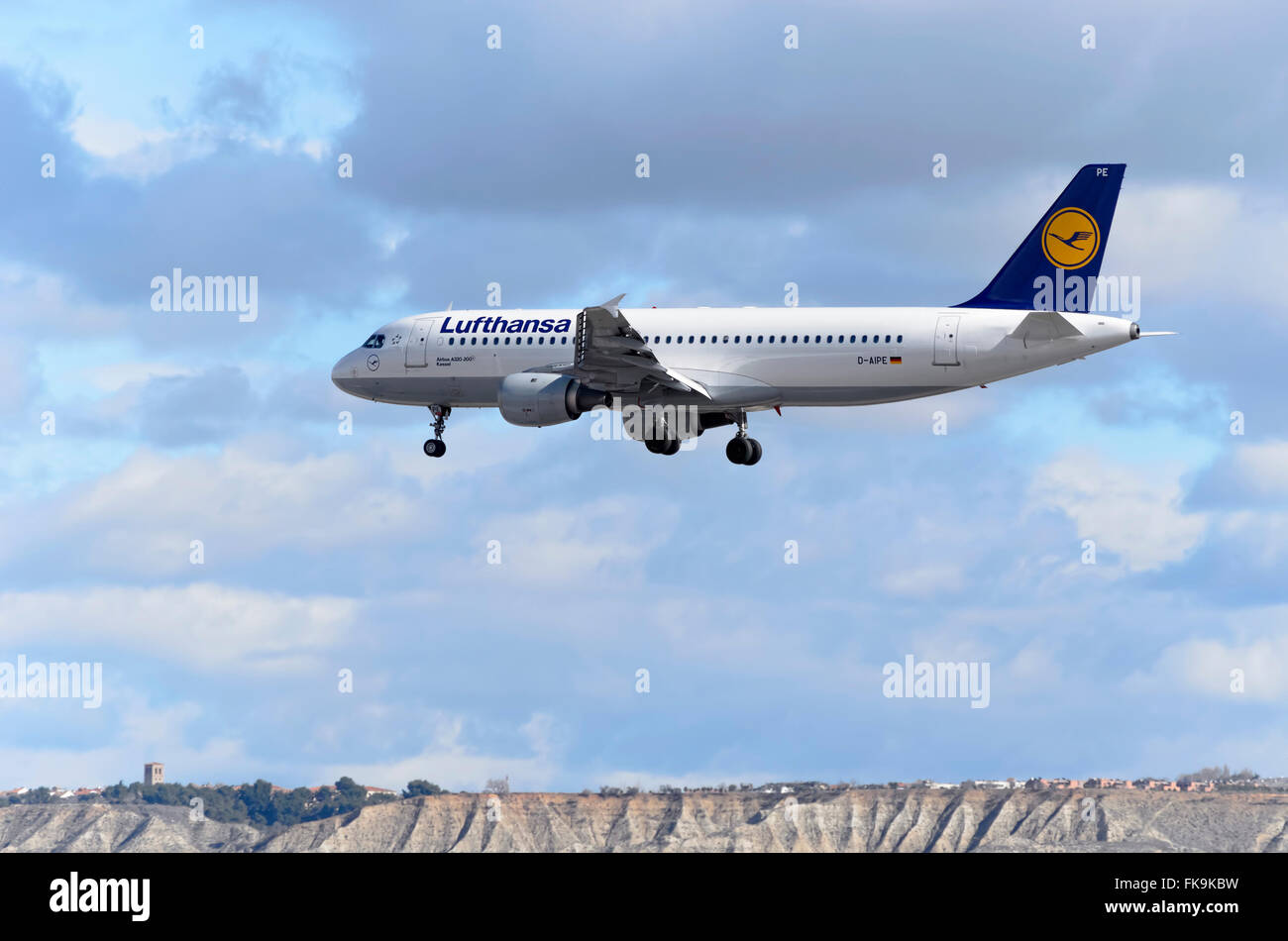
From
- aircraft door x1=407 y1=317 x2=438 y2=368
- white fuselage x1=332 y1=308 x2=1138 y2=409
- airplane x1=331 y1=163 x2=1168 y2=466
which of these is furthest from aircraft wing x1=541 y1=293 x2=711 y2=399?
aircraft door x1=407 y1=317 x2=438 y2=368

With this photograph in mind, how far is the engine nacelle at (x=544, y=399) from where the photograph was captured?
61.5 metres

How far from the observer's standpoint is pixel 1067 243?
2430 inches

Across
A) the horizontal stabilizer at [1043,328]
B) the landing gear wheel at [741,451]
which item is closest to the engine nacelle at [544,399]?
the landing gear wheel at [741,451]

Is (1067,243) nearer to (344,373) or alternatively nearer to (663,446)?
→ (663,446)

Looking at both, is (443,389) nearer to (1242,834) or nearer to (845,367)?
(845,367)

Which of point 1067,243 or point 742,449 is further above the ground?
point 1067,243

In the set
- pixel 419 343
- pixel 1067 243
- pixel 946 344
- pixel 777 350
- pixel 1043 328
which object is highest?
pixel 1067 243

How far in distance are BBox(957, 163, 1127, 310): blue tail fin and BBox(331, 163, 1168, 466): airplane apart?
0.11 ft

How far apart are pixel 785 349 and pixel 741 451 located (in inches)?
230

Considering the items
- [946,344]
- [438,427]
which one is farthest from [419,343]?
[946,344]
